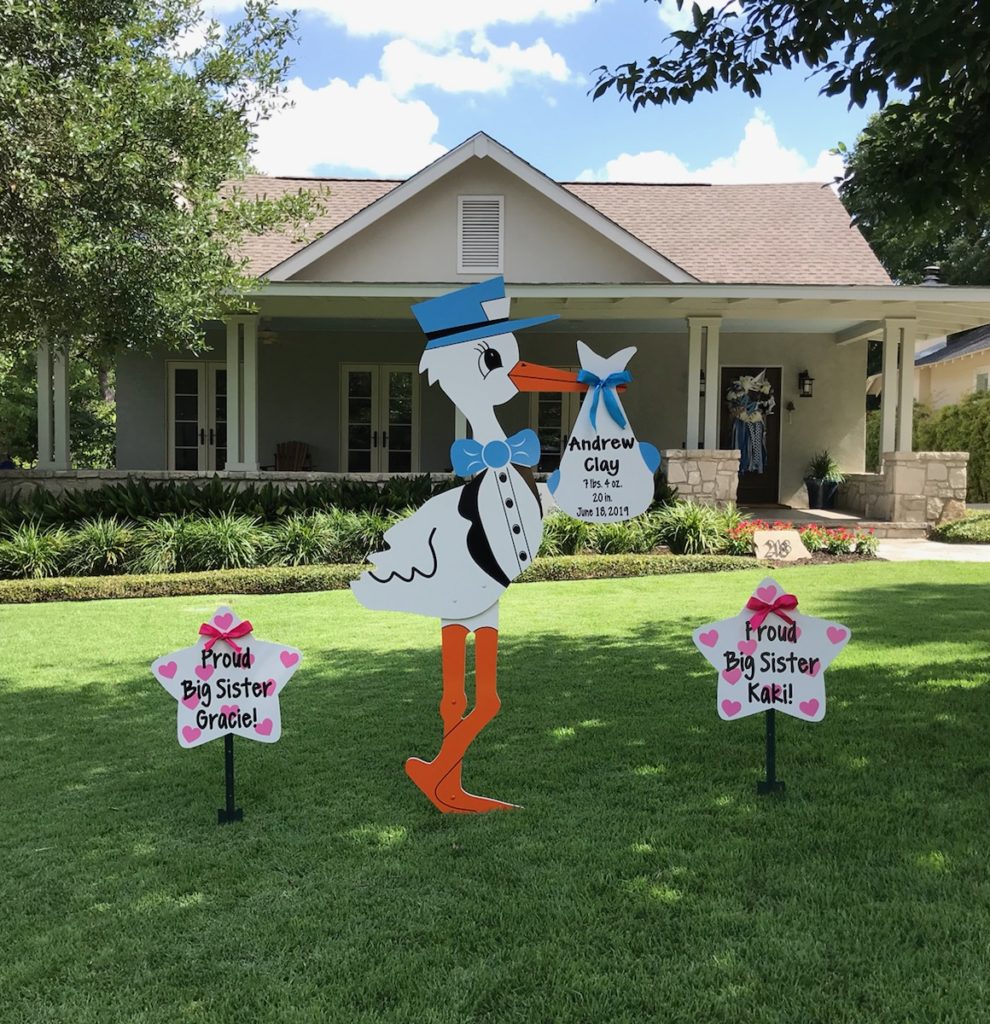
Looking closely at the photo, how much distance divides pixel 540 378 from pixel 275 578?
21.5 ft

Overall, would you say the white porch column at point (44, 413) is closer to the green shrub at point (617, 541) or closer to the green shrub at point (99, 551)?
the green shrub at point (99, 551)

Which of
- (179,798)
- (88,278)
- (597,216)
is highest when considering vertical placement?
(597,216)

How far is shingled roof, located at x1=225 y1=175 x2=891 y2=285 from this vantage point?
14.2 meters

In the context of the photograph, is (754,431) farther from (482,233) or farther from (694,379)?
(482,233)

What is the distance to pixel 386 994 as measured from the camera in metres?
2.40

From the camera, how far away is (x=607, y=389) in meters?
3.73

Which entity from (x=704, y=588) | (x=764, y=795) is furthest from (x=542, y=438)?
(x=764, y=795)

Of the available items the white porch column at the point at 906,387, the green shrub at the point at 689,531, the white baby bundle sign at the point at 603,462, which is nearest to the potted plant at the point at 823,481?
the white porch column at the point at 906,387

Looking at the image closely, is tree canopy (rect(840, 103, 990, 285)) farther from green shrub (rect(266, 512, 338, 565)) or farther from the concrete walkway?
green shrub (rect(266, 512, 338, 565))

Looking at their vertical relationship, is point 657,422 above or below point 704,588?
above

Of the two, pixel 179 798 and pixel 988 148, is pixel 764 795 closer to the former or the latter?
pixel 179 798

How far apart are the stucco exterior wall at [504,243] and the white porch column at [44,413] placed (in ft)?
14.0

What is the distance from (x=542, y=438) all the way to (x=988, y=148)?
36.4 ft

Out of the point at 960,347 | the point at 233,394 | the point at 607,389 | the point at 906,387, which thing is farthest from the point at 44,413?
the point at 960,347
